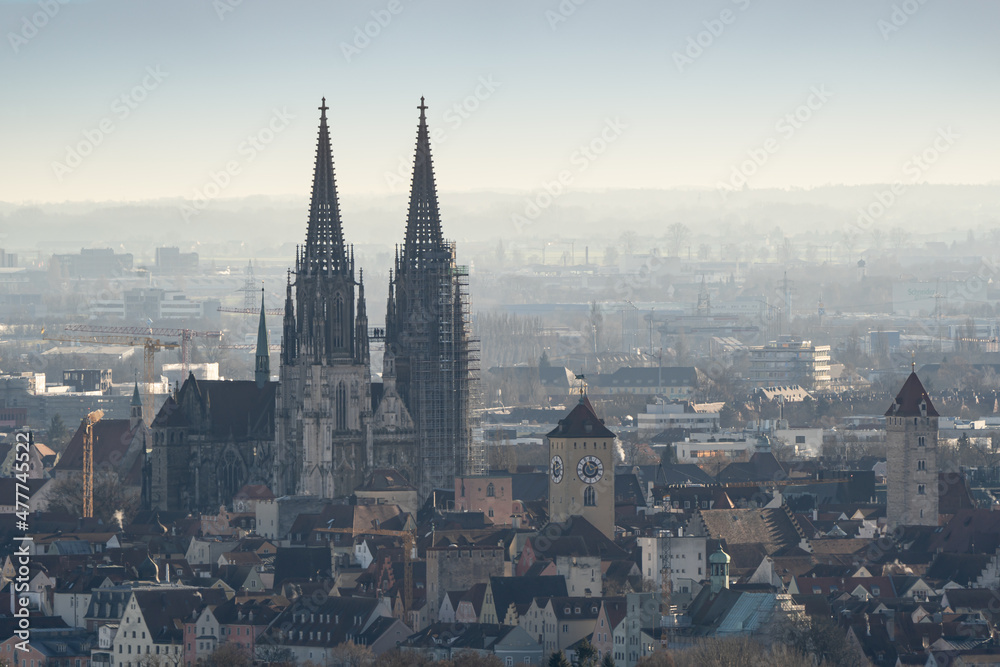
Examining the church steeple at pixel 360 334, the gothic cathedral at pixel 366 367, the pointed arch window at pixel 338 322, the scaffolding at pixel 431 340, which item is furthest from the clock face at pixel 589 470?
the pointed arch window at pixel 338 322

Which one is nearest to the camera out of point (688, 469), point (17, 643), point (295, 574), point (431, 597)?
point (17, 643)

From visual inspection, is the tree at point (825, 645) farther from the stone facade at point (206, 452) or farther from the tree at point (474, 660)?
the stone facade at point (206, 452)

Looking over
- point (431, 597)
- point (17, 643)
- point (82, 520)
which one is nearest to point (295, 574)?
point (431, 597)

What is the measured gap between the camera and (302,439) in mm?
145500

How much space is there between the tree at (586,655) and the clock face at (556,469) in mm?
28284

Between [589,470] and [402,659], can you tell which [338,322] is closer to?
[589,470]

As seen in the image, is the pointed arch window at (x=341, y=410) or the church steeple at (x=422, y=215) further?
the church steeple at (x=422, y=215)

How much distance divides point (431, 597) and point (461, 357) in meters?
45.3

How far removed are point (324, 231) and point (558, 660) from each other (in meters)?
60.2

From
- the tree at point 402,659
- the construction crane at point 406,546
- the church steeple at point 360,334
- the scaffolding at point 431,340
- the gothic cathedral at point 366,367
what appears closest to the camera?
the tree at point 402,659

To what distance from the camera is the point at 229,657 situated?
97.6m

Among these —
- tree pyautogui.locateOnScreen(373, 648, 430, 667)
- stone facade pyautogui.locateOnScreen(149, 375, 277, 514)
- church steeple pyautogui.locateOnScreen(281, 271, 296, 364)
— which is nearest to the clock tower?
tree pyautogui.locateOnScreen(373, 648, 430, 667)

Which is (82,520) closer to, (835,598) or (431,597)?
(431,597)

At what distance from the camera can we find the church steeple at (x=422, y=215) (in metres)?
153
